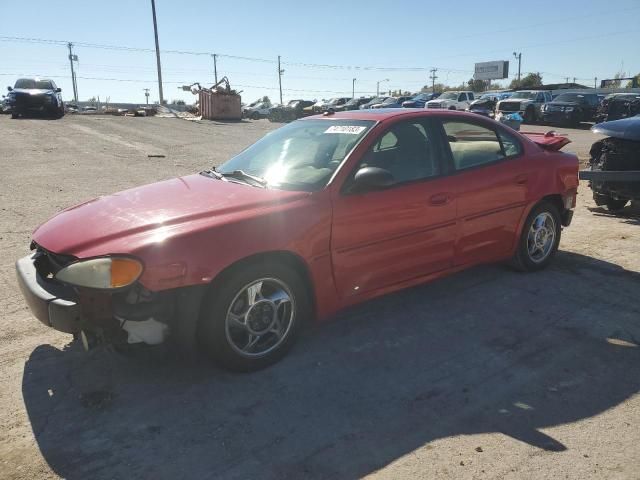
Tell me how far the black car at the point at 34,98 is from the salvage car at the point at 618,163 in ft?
69.6

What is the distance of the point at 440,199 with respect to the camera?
13.4 ft

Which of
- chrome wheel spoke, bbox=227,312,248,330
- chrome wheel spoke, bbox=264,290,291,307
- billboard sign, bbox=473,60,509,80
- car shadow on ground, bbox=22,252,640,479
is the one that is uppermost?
billboard sign, bbox=473,60,509,80

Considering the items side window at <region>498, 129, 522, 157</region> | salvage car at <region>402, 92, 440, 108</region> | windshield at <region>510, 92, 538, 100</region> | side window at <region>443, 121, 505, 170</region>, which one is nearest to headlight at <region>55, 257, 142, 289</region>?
side window at <region>443, 121, 505, 170</region>

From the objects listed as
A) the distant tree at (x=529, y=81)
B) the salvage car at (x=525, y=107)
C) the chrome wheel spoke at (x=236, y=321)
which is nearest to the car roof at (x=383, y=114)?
the chrome wheel spoke at (x=236, y=321)

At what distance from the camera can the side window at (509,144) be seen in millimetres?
4766

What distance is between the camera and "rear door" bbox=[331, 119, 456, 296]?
3582 millimetres

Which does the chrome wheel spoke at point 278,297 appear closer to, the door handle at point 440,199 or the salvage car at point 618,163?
the door handle at point 440,199

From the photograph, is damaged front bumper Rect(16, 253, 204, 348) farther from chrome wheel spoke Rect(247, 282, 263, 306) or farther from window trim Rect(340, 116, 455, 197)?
window trim Rect(340, 116, 455, 197)

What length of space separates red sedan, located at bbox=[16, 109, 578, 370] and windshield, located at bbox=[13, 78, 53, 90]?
70.7 ft

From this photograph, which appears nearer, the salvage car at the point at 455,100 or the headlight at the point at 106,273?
the headlight at the point at 106,273

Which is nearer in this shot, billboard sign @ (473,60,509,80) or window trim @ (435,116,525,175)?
window trim @ (435,116,525,175)

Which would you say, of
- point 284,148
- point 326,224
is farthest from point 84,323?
point 284,148

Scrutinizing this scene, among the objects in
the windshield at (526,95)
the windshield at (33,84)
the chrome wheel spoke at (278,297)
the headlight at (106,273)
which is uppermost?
the windshield at (33,84)

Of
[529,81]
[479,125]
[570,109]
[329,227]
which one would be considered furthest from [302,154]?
[529,81]
